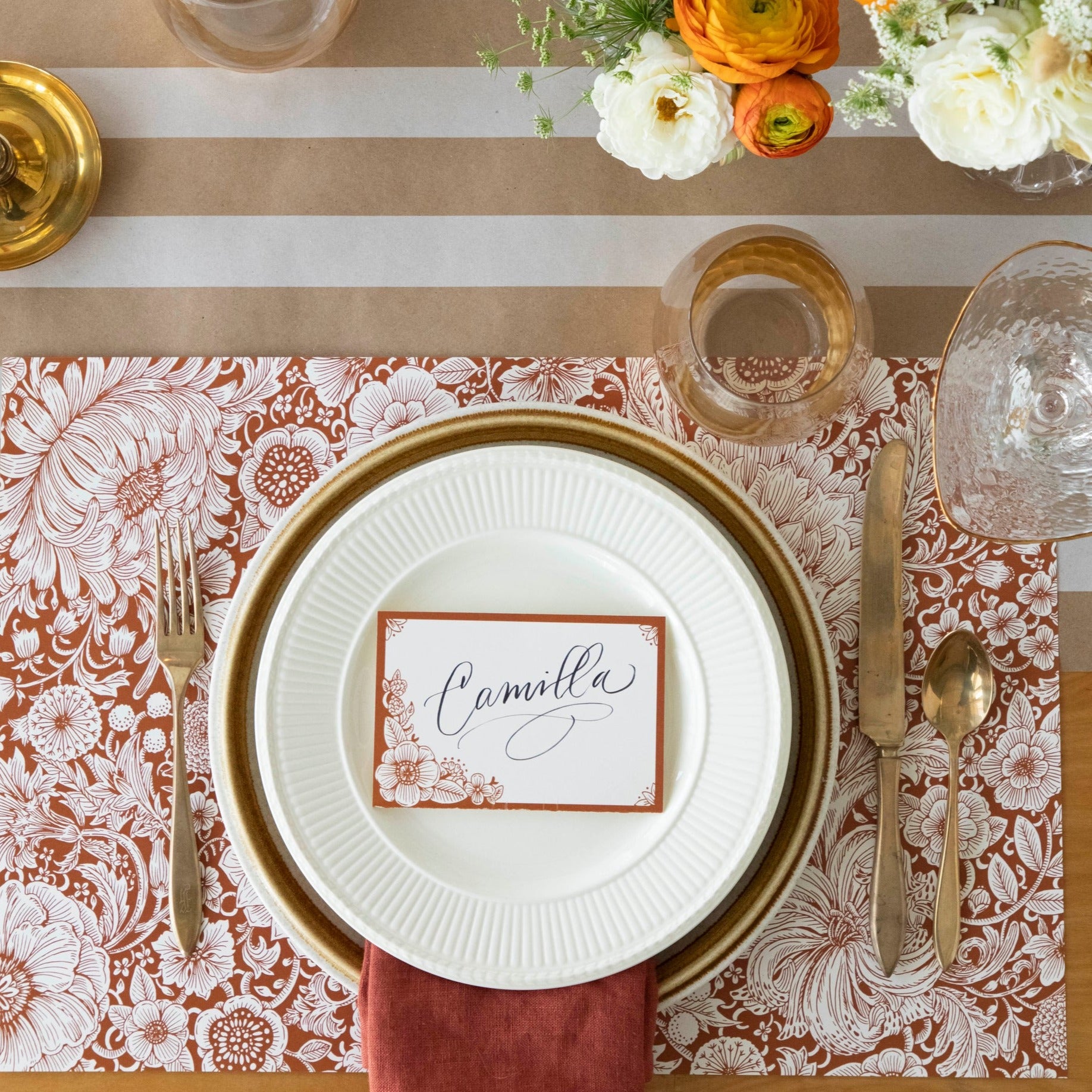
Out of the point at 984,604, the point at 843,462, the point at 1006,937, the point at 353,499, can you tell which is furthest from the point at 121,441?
the point at 1006,937

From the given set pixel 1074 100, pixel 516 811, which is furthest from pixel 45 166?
pixel 1074 100

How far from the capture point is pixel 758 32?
57 cm

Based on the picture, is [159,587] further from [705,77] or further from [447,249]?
[705,77]

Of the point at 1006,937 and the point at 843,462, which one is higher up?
the point at 843,462

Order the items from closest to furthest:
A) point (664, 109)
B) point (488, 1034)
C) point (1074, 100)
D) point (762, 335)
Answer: point (1074, 100)
point (664, 109)
point (488, 1034)
point (762, 335)

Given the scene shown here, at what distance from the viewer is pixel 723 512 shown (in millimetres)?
780

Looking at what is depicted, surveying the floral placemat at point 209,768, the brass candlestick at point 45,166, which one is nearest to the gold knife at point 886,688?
the floral placemat at point 209,768

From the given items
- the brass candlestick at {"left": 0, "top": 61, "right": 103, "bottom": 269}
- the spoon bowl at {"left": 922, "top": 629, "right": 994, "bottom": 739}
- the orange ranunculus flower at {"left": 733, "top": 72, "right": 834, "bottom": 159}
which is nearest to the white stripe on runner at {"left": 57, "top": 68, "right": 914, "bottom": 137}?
the brass candlestick at {"left": 0, "top": 61, "right": 103, "bottom": 269}

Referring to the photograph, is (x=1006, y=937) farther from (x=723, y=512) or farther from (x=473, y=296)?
(x=473, y=296)

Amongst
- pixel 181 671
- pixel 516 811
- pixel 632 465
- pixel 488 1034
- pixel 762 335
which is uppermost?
pixel 762 335

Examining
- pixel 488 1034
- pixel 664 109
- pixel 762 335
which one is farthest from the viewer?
pixel 762 335

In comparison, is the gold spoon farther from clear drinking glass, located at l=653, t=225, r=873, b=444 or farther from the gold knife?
clear drinking glass, located at l=653, t=225, r=873, b=444

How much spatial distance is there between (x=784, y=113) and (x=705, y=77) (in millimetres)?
62

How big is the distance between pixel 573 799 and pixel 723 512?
28 cm
